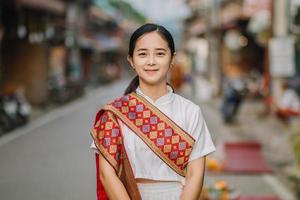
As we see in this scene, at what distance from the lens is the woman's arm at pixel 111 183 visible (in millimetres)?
2932

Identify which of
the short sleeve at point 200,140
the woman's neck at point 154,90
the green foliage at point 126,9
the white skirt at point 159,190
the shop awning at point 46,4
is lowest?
the white skirt at point 159,190

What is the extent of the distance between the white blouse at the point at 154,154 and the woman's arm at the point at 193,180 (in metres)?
0.03

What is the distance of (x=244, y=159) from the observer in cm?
1192

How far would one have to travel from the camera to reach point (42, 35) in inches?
1071

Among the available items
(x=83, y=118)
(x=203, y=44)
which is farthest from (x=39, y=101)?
(x=203, y=44)

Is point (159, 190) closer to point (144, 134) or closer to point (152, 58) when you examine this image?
point (144, 134)

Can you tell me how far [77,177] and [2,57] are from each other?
17.4m

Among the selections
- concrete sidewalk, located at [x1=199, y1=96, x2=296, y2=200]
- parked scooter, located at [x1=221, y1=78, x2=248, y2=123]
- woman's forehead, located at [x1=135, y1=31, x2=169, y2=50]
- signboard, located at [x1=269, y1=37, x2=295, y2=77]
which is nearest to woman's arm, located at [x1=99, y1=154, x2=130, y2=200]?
woman's forehead, located at [x1=135, y1=31, x2=169, y2=50]

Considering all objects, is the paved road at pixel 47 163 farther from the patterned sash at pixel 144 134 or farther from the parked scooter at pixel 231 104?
the patterned sash at pixel 144 134

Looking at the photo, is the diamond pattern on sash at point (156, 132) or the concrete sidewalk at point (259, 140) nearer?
the diamond pattern on sash at point (156, 132)

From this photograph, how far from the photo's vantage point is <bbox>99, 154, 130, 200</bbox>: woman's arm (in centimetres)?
293

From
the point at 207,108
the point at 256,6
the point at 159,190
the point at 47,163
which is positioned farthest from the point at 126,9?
the point at 159,190

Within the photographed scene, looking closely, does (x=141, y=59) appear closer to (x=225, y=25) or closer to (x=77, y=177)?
(x=77, y=177)

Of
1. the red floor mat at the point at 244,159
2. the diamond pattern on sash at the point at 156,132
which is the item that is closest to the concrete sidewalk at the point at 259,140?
the red floor mat at the point at 244,159
